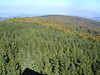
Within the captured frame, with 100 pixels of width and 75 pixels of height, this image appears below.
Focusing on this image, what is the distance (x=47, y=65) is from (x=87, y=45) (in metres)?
50.5

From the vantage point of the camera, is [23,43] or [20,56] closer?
[20,56]

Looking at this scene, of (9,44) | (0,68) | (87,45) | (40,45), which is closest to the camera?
(0,68)

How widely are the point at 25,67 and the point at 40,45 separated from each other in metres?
32.3

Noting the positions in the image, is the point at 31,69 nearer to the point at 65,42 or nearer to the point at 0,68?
the point at 0,68

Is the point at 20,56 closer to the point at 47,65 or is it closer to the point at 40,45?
the point at 47,65

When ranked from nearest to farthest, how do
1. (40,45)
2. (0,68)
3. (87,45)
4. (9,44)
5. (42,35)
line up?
1. (0,68)
2. (9,44)
3. (40,45)
4. (87,45)
5. (42,35)

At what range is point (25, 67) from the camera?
163 feet

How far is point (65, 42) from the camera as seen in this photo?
308 ft

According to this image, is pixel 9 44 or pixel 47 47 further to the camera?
pixel 47 47

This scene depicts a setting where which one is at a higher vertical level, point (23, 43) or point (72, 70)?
point (23, 43)

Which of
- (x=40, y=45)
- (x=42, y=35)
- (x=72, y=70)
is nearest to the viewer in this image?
(x=72, y=70)

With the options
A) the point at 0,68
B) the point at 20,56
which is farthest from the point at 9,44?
the point at 0,68

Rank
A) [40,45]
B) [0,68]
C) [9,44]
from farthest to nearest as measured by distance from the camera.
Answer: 1. [40,45]
2. [9,44]
3. [0,68]

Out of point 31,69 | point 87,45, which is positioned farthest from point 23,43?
point 87,45
